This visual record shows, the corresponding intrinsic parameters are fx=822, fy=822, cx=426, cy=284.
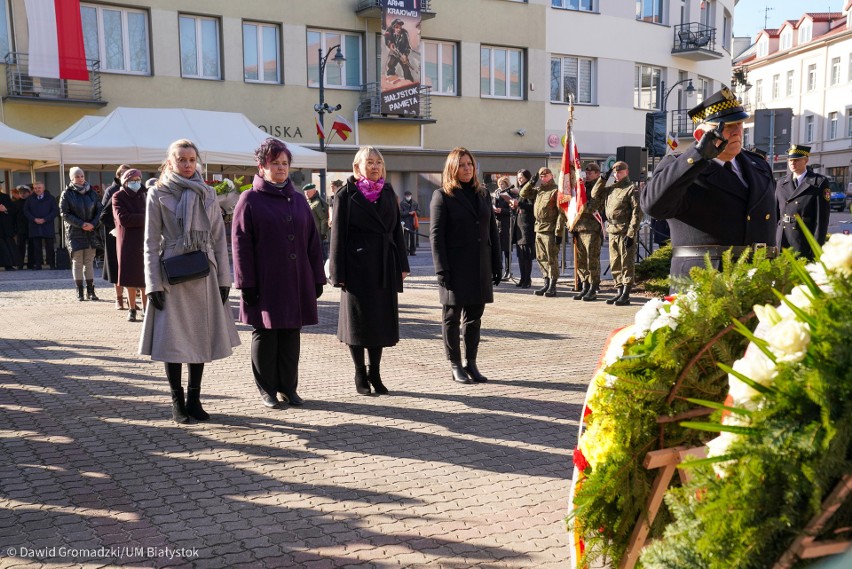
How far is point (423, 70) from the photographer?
28719 mm

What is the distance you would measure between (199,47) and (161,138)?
774 centimetres

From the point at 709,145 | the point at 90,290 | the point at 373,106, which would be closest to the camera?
the point at 709,145

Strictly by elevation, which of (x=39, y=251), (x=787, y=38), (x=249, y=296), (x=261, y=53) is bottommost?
(x=39, y=251)

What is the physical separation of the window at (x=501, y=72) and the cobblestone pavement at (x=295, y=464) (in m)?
22.5

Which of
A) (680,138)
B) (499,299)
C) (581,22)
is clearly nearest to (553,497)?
(499,299)

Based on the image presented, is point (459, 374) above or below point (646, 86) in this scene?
below

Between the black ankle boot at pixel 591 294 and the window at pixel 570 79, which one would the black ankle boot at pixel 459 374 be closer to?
the black ankle boot at pixel 591 294

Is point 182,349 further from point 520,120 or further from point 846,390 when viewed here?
point 520,120

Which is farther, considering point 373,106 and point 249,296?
point 373,106

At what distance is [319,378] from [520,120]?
960 inches

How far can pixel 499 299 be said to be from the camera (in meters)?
13.3

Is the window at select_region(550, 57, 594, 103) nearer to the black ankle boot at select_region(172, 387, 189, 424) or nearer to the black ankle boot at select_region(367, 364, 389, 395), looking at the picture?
the black ankle boot at select_region(367, 364, 389, 395)

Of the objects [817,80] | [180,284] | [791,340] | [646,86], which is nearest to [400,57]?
[646,86]

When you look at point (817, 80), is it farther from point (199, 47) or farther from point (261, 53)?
point (199, 47)
